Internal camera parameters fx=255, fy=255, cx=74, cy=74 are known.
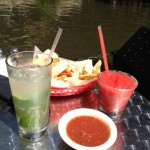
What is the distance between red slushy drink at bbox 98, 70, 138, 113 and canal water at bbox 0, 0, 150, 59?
3422mm

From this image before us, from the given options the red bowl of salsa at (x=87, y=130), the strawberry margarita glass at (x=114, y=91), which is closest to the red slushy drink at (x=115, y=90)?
the strawberry margarita glass at (x=114, y=91)

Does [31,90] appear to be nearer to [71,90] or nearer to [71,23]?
[71,90]

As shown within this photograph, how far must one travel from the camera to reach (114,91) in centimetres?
119

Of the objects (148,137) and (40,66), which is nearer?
(40,66)

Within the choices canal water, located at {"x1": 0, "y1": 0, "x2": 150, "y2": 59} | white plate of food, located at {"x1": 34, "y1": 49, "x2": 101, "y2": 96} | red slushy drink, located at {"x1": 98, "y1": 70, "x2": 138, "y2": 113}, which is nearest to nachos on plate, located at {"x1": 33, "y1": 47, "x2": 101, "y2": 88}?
white plate of food, located at {"x1": 34, "y1": 49, "x2": 101, "y2": 96}

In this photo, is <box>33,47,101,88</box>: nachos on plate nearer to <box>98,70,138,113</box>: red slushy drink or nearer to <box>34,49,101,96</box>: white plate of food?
<box>34,49,101,96</box>: white plate of food

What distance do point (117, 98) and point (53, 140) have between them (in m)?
0.36

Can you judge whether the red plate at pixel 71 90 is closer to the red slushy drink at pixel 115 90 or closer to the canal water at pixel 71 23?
the red slushy drink at pixel 115 90

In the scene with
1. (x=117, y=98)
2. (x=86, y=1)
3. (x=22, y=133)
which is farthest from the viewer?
(x=86, y=1)

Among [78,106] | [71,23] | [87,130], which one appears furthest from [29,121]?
[71,23]

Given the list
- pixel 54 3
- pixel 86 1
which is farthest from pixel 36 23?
pixel 86 1

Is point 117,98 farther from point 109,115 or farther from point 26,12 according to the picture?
point 26,12

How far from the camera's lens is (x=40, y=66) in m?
0.96

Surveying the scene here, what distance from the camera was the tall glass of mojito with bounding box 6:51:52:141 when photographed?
95 cm
